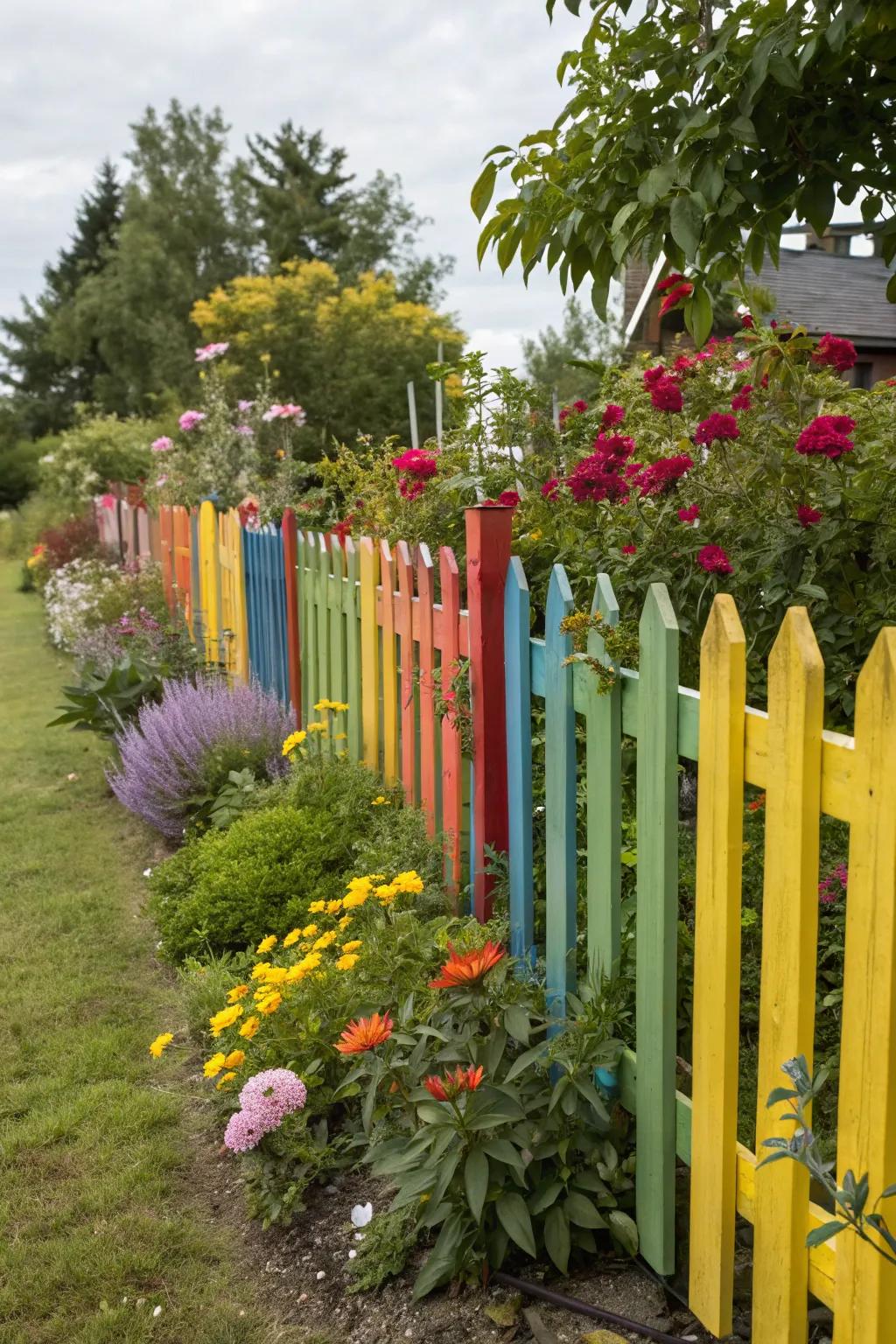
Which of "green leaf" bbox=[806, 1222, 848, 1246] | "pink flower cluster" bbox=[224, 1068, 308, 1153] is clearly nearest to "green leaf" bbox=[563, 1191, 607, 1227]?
"pink flower cluster" bbox=[224, 1068, 308, 1153]

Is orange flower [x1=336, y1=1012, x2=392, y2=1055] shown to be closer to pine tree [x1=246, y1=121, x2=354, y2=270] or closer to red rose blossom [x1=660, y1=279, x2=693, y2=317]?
red rose blossom [x1=660, y1=279, x2=693, y2=317]

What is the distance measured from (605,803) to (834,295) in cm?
1397

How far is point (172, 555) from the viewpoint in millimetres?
8492

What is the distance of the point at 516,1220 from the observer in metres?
2.03

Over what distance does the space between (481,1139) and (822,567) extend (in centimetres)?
157

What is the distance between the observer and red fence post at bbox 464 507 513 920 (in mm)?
2883

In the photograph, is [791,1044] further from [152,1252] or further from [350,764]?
[350,764]

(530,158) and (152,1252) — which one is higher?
(530,158)

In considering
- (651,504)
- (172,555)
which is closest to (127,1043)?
(651,504)

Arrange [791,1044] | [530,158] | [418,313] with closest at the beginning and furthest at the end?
[791,1044], [530,158], [418,313]

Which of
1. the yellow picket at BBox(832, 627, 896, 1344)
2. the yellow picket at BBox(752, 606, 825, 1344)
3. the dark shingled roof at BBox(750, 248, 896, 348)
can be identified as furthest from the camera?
the dark shingled roof at BBox(750, 248, 896, 348)

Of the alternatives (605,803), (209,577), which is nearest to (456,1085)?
(605,803)

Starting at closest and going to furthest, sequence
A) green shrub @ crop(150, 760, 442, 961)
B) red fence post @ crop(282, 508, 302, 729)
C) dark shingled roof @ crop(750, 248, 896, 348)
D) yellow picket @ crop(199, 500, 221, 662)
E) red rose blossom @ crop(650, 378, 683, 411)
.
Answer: red rose blossom @ crop(650, 378, 683, 411)
green shrub @ crop(150, 760, 442, 961)
red fence post @ crop(282, 508, 302, 729)
yellow picket @ crop(199, 500, 221, 662)
dark shingled roof @ crop(750, 248, 896, 348)

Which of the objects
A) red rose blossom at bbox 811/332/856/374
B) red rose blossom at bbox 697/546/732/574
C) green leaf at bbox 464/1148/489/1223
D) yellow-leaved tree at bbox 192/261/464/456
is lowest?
green leaf at bbox 464/1148/489/1223
